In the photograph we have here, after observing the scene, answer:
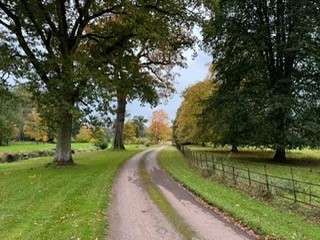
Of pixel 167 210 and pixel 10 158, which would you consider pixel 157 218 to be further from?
pixel 10 158

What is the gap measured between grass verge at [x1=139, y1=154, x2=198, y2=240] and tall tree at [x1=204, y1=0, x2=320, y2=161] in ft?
50.5

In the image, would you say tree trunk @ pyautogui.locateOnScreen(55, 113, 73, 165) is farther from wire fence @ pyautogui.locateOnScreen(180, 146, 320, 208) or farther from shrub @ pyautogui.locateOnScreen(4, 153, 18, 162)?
shrub @ pyautogui.locateOnScreen(4, 153, 18, 162)

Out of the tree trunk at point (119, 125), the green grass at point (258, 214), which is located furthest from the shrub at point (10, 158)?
the green grass at point (258, 214)

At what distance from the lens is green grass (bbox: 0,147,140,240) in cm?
1195

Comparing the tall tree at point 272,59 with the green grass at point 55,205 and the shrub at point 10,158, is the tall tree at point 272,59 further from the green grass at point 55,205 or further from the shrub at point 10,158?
the shrub at point 10,158

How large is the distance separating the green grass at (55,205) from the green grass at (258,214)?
4.17 meters

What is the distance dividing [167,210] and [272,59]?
26347 mm

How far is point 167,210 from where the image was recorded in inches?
593

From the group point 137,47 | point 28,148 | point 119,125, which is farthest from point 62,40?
point 28,148

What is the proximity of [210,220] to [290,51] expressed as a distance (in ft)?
81.4

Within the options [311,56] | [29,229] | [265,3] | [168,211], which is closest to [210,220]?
[168,211]

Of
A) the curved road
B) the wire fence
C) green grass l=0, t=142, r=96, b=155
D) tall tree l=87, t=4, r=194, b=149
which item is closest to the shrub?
green grass l=0, t=142, r=96, b=155

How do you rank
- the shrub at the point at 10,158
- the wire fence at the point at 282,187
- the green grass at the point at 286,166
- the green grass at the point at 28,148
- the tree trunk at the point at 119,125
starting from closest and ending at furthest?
the wire fence at the point at 282,187, the green grass at the point at 286,166, the shrub at the point at 10,158, the tree trunk at the point at 119,125, the green grass at the point at 28,148

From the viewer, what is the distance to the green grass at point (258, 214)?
1203 centimetres
